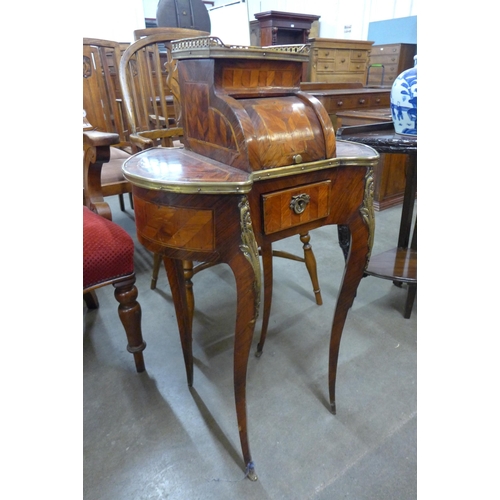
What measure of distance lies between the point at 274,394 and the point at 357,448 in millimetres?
326

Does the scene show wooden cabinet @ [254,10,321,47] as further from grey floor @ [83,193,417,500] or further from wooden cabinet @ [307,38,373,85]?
grey floor @ [83,193,417,500]

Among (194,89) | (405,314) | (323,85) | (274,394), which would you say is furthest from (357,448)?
(323,85)

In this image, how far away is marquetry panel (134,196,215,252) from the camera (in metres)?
0.74

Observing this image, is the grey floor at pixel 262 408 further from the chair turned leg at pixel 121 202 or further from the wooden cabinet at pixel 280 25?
the wooden cabinet at pixel 280 25

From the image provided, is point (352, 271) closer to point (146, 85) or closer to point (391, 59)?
point (146, 85)

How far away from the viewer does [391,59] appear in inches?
170

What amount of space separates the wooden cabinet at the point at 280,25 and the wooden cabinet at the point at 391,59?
91cm

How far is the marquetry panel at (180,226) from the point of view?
0.74 m

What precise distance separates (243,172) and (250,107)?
16 cm

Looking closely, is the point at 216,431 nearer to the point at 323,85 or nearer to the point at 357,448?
the point at 357,448

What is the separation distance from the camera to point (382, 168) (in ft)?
9.15

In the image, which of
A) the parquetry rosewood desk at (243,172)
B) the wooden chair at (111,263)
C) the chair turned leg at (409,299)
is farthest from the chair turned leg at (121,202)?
the chair turned leg at (409,299)

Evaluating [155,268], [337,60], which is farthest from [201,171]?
[337,60]

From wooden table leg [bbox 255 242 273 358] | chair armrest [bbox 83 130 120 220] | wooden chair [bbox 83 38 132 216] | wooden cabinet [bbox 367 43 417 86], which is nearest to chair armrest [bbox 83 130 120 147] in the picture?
chair armrest [bbox 83 130 120 220]
